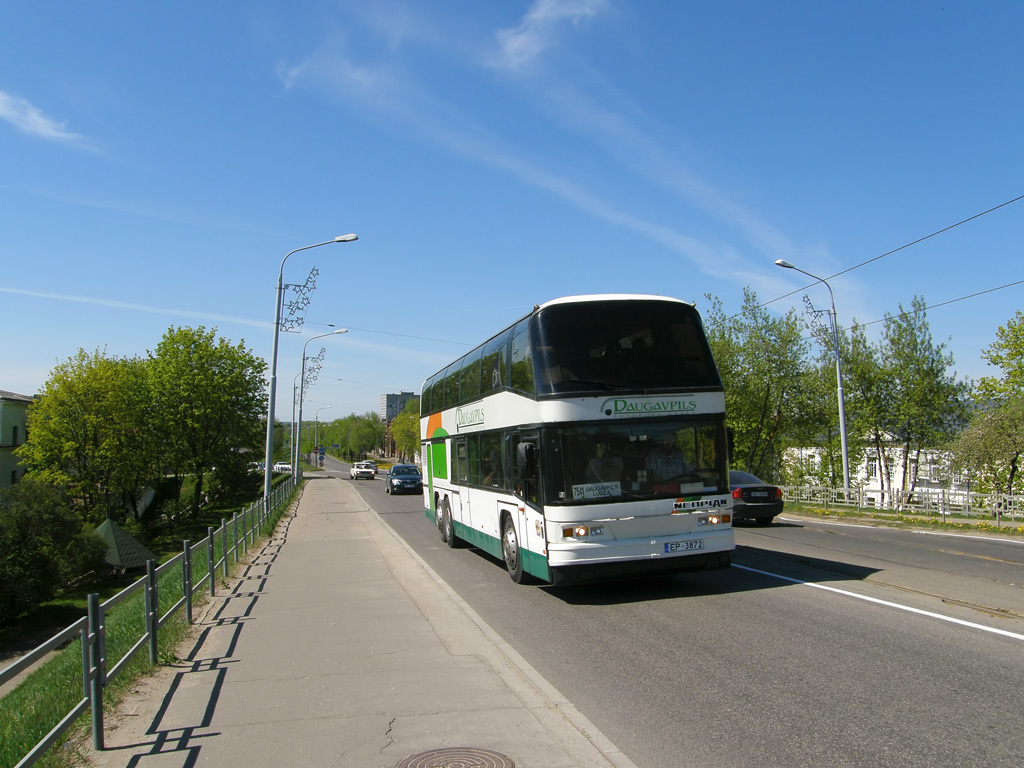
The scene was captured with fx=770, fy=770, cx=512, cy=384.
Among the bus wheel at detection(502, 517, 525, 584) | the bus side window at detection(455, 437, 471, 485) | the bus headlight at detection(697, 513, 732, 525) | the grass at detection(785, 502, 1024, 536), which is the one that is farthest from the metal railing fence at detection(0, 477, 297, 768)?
the grass at detection(785, 502, 1024, 536)

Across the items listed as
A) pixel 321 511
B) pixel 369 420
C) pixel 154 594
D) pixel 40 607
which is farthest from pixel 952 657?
pixel 369 420

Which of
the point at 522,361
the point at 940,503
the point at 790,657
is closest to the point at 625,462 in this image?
the point at 522,361

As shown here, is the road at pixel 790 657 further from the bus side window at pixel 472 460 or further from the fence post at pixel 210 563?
the fence post at pixel 210 563

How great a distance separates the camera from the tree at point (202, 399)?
175 feet

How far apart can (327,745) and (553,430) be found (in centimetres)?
529

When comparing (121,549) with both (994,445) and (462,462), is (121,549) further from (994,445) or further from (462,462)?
(994,445)

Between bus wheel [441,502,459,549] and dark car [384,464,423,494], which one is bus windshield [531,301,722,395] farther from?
dark car [384,464,423,494]

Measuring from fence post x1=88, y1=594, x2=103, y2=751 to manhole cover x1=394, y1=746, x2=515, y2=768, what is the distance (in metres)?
2.06

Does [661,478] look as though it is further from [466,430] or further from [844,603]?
[466,430]

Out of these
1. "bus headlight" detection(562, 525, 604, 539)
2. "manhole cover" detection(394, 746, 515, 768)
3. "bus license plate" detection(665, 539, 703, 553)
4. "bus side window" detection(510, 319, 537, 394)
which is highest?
"bus side window" detection(510, 319, 537, 394)

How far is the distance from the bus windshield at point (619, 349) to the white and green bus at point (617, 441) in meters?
0.01

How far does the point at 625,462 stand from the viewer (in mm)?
9664

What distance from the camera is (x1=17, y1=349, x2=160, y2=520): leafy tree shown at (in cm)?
4784

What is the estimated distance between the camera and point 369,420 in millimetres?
147875
